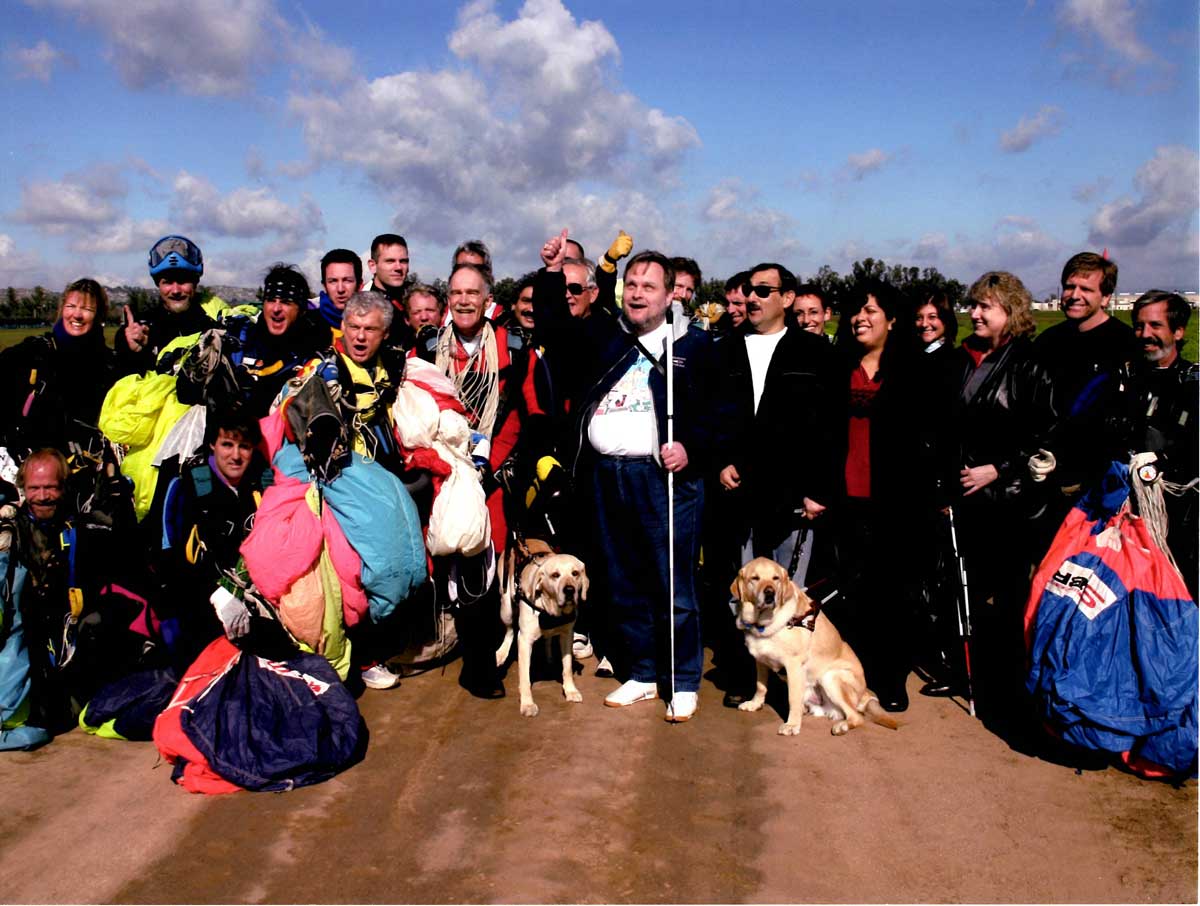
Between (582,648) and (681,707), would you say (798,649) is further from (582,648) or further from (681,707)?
(582,648)

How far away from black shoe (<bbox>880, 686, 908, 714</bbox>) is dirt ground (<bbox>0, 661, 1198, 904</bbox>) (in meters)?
0.25

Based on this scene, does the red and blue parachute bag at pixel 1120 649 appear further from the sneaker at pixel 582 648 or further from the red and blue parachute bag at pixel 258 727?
the red and blue parachute bag at pixel 258 727

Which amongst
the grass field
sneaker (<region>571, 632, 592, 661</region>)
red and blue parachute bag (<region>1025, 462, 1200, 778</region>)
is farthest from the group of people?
sneaker (<region>571, 632, 592, 661</region>)

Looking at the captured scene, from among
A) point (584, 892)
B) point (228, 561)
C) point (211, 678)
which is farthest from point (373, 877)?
point (228, 561)

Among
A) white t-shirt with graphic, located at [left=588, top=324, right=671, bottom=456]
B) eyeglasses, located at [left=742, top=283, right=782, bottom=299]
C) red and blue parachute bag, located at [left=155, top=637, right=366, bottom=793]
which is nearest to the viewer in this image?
red and blue parachute bag, located at [left=155, top=637, right=366, bottom=793]

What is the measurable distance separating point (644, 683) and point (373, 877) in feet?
7.60

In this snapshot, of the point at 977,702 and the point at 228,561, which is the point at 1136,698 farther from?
the point at 228,561

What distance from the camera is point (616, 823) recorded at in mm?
4156

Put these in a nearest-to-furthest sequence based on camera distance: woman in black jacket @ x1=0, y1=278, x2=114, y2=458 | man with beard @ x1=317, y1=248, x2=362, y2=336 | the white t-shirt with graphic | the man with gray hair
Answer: the white t-shirt with graphic, woman in black jacket @ x1=0, y1=278, x2=114, y2=458, the man with gray hair, man with beard @ x1=317, y1=248, x2=362, y2=336

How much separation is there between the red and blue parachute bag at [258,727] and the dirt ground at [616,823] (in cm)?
11

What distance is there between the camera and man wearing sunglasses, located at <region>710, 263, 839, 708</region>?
17.5ft

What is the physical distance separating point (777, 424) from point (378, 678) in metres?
3.05

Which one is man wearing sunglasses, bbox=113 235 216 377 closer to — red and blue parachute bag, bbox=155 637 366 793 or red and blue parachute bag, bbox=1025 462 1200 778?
red and blue parachute bag, bbox=155 637 366 793

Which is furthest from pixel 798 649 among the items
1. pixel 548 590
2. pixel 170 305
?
pixel 170 305
